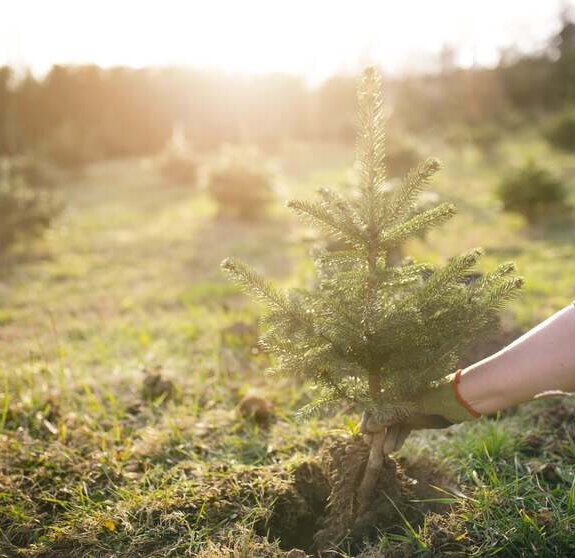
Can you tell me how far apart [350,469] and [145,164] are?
1568cm

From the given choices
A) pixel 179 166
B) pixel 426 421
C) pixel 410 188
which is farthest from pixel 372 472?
pixel 179 166

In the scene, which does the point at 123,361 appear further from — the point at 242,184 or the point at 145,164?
the point at 145,164

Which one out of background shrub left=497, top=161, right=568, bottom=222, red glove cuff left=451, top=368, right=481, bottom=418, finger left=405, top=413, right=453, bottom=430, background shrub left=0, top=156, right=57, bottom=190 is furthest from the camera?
background shrub left=0, top=156, right=57, bottom=190

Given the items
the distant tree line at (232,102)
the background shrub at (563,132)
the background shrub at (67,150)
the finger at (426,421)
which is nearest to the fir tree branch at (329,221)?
the finger at (426,421)

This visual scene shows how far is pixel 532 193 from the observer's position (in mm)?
7730

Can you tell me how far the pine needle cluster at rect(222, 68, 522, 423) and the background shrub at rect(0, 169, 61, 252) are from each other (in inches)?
277

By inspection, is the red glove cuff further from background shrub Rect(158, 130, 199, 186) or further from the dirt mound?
background shrub Rect(158, 130, 199, 186)

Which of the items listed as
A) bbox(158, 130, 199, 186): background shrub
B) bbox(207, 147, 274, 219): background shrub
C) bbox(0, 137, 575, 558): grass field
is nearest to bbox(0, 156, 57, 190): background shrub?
bbox(158, 130, 199, 186): background shrub

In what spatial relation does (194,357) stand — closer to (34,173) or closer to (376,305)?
(376,305)

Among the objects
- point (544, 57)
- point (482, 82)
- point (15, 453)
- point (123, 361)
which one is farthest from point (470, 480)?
point (544, 57)

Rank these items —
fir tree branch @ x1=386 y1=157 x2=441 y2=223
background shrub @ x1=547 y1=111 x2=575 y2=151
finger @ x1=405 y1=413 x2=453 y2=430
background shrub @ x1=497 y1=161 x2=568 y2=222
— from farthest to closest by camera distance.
Result: background shrub @ x1=547 y1=111 x2=575 y2=151 → background shrub @ x1=497 y1=161 x2=568 y2=222 → finger @ x1=405 y1=413 x2=453 y2=430 → fir tree branch @ x1=386 y1=157 x2=441 y2=223

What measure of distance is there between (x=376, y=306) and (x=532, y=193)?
680 cm

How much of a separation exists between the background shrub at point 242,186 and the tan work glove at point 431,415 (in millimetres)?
8105

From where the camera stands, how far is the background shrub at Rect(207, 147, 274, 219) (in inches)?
389
